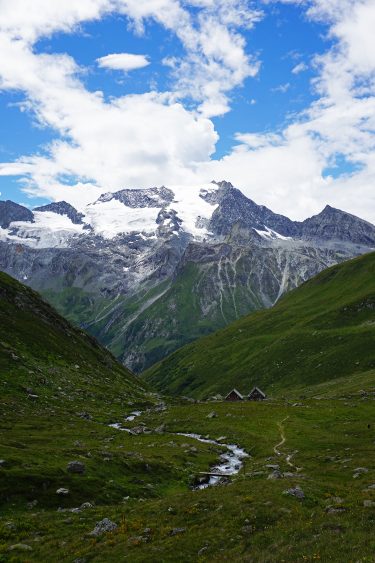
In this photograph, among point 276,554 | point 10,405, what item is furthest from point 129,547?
point 10,405

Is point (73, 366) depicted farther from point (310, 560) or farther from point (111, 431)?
point (310, 560)

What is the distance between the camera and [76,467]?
44375 millimetres

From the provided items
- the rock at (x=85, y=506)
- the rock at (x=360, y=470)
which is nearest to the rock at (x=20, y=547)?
the rock at (x=85, y=506)

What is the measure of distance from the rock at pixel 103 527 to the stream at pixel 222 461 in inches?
688

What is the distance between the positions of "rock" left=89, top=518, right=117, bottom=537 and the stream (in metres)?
17.5

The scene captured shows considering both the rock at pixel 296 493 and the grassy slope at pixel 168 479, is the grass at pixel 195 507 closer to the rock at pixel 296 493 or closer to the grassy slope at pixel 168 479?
the grassy slope at pixel 168 479

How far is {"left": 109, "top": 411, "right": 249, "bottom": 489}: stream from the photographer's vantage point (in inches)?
1989

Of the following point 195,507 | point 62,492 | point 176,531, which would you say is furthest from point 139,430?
point 176,531

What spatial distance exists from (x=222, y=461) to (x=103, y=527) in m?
30.1

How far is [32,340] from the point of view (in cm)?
11231

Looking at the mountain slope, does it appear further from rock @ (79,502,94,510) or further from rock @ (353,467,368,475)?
rock @ (353,467,368,475)

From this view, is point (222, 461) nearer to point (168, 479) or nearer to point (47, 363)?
point (168, 479)

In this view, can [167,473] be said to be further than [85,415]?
No

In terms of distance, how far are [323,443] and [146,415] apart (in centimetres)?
3861
